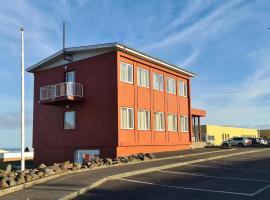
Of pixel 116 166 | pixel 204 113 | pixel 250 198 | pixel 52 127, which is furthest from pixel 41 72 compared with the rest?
pixel 250 198

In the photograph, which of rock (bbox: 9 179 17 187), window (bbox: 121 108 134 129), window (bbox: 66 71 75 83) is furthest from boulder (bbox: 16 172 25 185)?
window (bbox: 66 71 75 83)

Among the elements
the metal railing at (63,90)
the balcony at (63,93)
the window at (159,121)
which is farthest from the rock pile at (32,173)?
the window at (159,121)

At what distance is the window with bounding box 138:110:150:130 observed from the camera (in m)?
29.9

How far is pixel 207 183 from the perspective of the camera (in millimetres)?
15062

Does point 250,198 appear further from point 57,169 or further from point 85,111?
point 85,111

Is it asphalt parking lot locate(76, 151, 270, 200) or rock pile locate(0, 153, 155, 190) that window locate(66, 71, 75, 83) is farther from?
asphalt parking lot locate(76, 151, 270, 200)

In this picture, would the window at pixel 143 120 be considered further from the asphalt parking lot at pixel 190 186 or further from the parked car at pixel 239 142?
the parked car at pixel 239 142

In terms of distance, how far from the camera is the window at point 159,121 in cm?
3225

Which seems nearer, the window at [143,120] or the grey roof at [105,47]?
the grey roof at [105,47]

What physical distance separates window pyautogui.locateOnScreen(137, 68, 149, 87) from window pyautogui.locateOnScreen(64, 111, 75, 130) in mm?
5649

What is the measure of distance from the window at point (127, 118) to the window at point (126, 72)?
2159 mm

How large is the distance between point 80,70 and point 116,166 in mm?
12078

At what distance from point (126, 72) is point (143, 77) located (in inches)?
95.0

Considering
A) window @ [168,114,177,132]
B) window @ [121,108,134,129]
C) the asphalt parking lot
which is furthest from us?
window @ [168,114,177,132]
